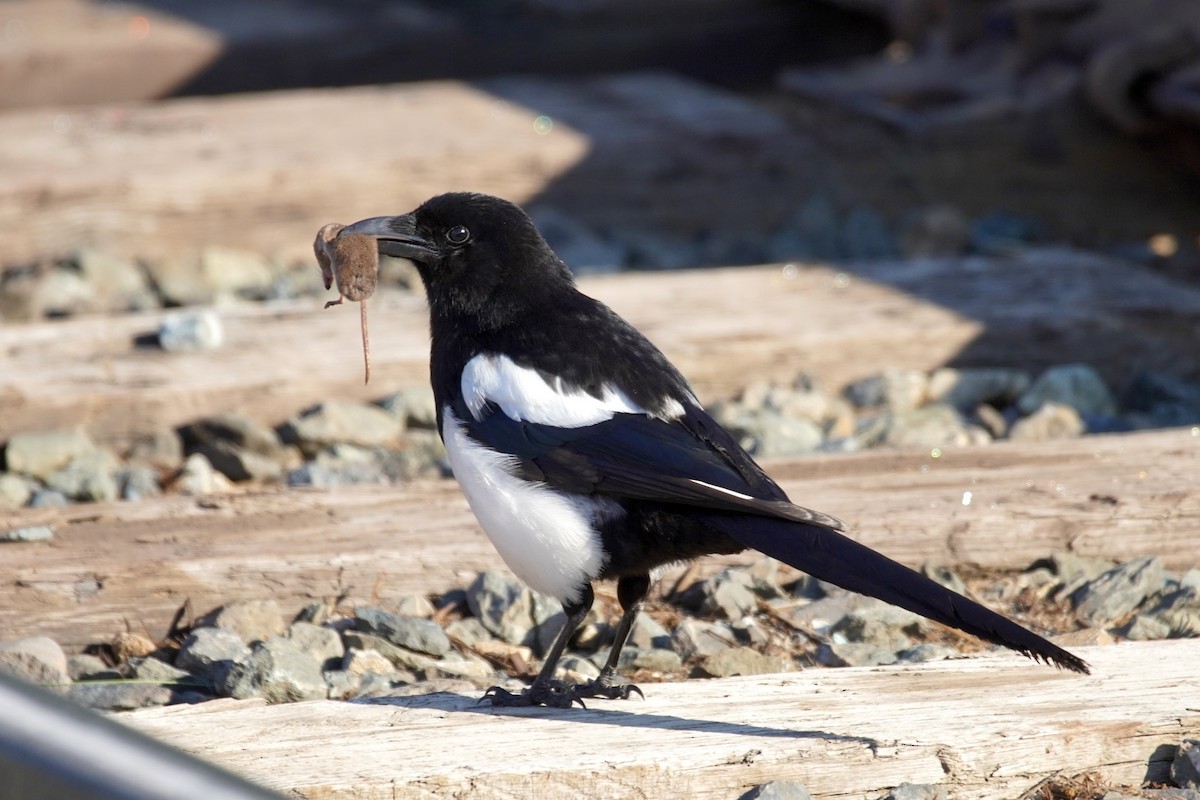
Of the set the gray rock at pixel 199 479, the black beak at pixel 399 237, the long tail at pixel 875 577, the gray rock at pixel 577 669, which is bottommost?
the gray rock at pixel 577 669

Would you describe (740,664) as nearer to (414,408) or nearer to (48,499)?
(414,408)

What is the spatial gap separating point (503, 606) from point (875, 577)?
1.06 meters

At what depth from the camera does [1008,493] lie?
342 centimetres

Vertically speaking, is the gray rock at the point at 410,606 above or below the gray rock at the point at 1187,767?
below

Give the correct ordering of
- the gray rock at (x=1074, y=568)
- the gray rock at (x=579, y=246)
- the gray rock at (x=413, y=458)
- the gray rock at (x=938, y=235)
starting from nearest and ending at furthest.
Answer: the gray rock at (x=1074, y=568)
the gray rock at (x=413, y=458)
the gray rock at (x=579, y=246)
the gray rock at (x=938, y=235)

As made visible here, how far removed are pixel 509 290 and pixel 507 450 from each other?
0.43 metres

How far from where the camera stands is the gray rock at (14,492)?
3.74 metres

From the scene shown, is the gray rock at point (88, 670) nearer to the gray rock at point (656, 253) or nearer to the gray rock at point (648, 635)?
the gray rock at point (648, 635)

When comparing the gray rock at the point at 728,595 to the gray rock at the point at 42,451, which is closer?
the gray rock at the point at 728,595

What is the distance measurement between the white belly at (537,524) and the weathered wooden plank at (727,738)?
0.26 metres

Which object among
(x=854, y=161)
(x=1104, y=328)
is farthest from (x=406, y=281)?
(x=1104, y=328)

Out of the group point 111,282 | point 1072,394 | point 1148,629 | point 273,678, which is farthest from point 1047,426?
point 111,282

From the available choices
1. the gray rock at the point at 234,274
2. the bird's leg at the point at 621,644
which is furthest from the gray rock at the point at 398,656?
the gray rock at the point at 234,274

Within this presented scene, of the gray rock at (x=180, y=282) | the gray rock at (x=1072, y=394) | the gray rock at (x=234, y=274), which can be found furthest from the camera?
the gray rock at (x=234, y=274)
